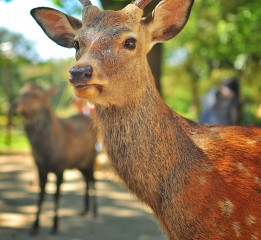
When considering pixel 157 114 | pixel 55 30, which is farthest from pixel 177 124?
pixel 55 30

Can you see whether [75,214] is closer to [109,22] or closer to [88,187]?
[88,187]

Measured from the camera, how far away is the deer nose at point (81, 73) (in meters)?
2.76

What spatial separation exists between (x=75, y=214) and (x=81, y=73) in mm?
5780

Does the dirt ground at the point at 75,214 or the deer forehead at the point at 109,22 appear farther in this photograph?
the dirt ground at the point at 75,214

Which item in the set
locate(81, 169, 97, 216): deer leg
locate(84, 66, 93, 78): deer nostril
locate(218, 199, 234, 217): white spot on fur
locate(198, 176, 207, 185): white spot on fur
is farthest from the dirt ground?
locate(84, 66, 93, 78): deer nostril

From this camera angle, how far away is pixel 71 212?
821 centimetres

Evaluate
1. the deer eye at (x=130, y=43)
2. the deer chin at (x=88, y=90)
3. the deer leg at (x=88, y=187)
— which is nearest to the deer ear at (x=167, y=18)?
the deer eye at (x=130, y=43)

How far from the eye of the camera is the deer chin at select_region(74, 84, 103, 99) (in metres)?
2.85

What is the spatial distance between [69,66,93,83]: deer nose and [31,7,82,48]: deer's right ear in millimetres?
1054

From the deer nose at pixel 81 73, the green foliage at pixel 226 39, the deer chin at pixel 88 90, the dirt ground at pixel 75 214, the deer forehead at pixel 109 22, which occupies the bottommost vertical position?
the dirt ground at pixel 75 214

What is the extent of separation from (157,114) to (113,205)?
19.5 feet

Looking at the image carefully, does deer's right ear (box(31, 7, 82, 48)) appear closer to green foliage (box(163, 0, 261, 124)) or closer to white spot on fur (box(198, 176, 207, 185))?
white spot on fur (box(198, 176, 207, 185))

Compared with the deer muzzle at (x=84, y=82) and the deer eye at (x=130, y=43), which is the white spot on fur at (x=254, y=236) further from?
the deer eye at (x=130, y=43)

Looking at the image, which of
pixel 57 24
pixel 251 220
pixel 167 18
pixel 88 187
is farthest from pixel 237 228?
pixel 88 187
